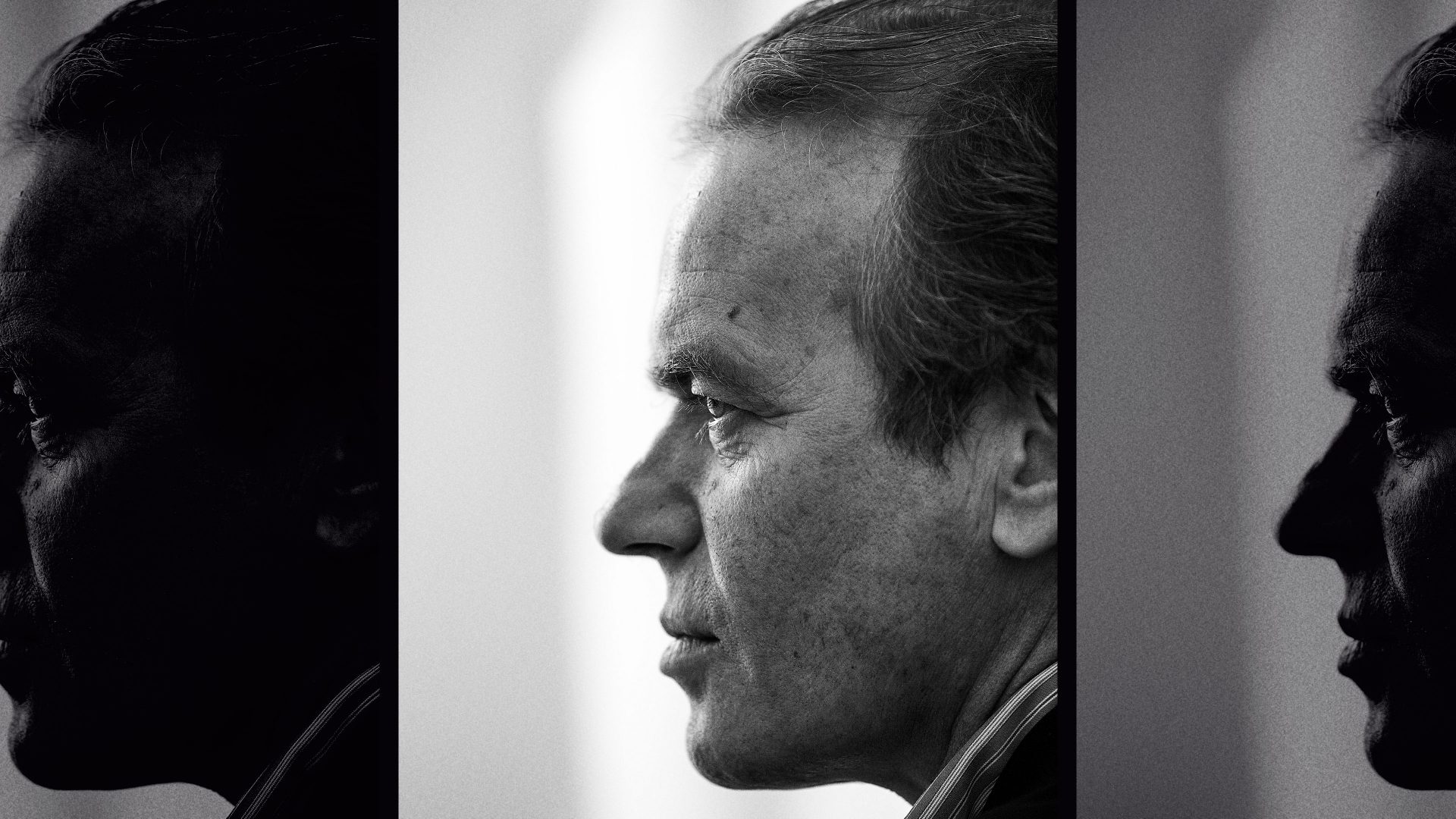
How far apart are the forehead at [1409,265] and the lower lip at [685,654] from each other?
1.22 metres

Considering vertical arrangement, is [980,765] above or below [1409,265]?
below

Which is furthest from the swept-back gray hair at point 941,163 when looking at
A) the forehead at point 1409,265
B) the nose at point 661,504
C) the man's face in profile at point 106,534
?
the man's face in profile at point 106,534

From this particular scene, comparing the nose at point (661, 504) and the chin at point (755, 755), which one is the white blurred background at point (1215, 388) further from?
the nose at point (661, 504)

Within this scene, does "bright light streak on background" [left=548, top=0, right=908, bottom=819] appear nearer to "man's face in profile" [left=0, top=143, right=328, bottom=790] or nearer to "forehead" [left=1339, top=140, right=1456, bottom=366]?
"man's face in profile" [left=0, top=143, right=328, bottom=790]

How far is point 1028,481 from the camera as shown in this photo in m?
2.04

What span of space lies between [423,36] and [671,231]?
56cm

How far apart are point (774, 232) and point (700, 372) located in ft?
0.86

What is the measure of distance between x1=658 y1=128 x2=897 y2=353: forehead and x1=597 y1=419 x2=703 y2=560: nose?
18 cm

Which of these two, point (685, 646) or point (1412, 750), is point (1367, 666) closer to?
point (1412, 750)

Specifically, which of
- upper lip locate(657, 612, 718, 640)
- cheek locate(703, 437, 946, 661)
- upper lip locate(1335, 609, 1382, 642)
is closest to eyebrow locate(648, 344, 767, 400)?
cheek locate(703, 437, 946, 661)

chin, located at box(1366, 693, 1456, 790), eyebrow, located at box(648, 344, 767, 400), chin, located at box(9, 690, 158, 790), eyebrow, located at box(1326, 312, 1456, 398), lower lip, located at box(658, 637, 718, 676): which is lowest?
chin, located at box(9, 690, 158, 790)

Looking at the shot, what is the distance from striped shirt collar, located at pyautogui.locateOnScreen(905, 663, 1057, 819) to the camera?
2.01 meters

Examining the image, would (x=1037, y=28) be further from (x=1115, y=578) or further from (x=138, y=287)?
(x=138, y=287)

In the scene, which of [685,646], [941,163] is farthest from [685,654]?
[941,163]
